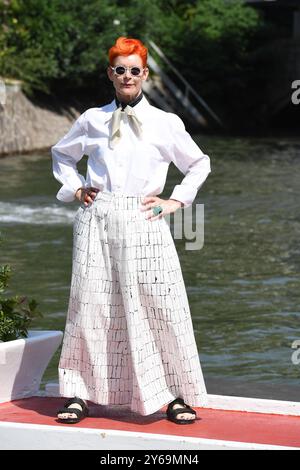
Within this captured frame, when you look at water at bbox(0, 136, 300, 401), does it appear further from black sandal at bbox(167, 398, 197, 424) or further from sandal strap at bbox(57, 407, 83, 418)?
sandal strap at bbox(57, 407, 83, 418)

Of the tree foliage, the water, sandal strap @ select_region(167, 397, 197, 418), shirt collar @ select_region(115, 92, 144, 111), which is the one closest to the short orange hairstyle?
shirt collar @ select_region(115, 92, 144, 111)

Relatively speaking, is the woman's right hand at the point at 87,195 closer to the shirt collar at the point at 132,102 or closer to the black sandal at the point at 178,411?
the shirt collar at the point at 132,102

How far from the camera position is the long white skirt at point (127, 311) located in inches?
222

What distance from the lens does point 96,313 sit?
5672 mm

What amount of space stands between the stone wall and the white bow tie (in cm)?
1961

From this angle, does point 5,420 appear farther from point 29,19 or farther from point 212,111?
point 212,111

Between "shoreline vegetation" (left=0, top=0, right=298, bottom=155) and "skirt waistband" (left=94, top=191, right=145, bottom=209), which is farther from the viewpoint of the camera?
"shoreline vegetation" (left=0, top=0, right=298, bottom=155)

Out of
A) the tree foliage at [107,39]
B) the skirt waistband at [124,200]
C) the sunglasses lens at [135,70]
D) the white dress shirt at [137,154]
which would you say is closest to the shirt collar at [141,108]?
the white dress shirt at [137,154]

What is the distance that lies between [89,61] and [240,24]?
692cm

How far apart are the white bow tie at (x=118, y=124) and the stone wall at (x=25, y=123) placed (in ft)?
64.3

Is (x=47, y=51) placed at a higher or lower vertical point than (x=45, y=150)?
higher

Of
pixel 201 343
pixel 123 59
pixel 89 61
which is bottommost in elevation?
pixel 201 343

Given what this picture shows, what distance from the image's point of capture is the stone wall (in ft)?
83.6

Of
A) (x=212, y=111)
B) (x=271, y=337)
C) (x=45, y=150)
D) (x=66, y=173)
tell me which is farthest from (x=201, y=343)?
(x=212, y=111)
